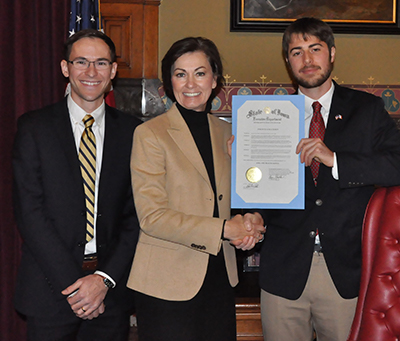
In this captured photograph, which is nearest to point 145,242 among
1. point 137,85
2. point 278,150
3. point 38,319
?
point 38,319

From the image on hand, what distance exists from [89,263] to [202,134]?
2.63 ft

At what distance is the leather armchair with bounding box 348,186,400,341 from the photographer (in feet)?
5.93

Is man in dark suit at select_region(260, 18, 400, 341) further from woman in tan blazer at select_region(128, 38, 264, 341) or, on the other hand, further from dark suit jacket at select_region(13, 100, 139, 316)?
dark suit jacket at select_region(13, 100, 139, 316)

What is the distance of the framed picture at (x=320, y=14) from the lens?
357 cm

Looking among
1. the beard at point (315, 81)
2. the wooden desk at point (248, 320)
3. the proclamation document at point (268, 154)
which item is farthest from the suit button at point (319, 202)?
the wooden desk at point (248, 320)

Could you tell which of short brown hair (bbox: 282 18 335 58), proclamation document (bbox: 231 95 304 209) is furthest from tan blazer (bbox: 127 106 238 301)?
short brown hair (bbox: 282 18 335 58)

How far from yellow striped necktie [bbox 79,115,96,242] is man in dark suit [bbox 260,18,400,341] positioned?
33.0 inches

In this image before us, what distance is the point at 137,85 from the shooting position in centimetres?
358

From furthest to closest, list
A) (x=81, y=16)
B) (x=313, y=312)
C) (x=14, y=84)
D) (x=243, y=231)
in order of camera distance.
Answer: (x=81, y=16) → (x=14, y=84) → (x=313, y=312) → (x=243, y=231)

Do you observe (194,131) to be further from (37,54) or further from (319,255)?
(37,54)

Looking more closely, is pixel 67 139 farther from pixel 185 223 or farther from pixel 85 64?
pixel 185 223

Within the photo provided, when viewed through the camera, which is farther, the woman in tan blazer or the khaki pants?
the khaki pants

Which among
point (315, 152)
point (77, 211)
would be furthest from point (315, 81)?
point (77, 211)

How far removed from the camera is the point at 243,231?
1.93 meters
